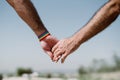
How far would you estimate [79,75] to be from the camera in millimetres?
5012

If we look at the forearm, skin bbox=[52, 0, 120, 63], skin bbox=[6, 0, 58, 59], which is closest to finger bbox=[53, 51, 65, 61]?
skin bbox=[52, 0, 120, 63]

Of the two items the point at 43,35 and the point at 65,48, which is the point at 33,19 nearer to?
the point at 43,35

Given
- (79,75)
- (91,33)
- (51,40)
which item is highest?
(91,33)

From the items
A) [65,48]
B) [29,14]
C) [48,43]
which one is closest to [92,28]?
[65,48]

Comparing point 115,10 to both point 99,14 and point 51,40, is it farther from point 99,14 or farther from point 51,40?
point 51,40

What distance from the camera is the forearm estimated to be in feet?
5.03

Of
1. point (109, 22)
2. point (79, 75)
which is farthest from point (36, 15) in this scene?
point (79, 75)

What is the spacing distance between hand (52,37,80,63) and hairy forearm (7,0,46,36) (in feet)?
1.03

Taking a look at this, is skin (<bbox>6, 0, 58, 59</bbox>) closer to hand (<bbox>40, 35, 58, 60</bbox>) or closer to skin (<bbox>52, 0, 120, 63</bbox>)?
hand (<bbox>40, 35, 58, 60</bbox>)

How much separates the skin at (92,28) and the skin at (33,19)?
0.26 m

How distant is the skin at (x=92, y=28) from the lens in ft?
5.05

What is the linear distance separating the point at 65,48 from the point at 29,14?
0.47 m

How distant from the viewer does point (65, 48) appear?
1725 mm

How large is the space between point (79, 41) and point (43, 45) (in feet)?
1.37
